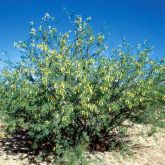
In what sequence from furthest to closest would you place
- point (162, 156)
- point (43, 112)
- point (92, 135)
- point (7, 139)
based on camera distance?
point (7, 139)
point (162, 156)
point (92, 135)
point (43, 112)

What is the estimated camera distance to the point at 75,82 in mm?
9516

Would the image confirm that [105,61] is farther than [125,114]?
No

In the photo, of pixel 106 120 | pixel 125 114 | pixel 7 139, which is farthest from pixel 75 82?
pixel 7 139

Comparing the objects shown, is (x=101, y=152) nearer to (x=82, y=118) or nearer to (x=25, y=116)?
(x=82, y=118)

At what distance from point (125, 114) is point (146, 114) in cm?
79

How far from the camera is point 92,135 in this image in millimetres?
10984

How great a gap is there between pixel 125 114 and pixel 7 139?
6.05 meters

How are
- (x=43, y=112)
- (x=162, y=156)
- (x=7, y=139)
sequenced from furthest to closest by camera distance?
(x=7, y=139)
(x=162, y=156)
(x=43, y=112)

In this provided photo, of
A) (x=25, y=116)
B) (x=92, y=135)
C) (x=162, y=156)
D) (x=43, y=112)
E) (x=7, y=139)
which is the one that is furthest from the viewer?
(x=7, y=139)

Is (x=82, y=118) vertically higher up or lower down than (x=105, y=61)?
lower down

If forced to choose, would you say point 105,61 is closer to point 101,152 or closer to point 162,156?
point 101,152

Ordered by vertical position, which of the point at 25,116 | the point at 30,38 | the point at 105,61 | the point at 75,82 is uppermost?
the point at 30,38

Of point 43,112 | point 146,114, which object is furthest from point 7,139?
point 146,114

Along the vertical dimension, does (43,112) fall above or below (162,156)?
above
